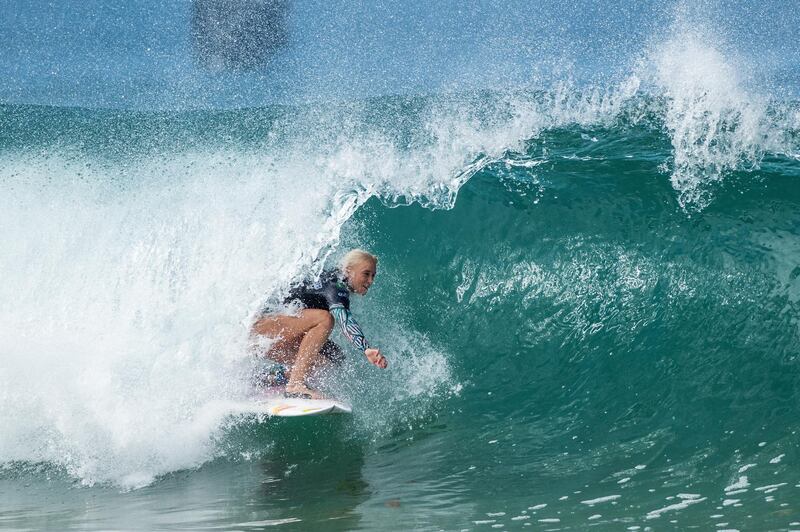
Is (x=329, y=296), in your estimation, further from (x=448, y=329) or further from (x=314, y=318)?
(x=448, y=329)

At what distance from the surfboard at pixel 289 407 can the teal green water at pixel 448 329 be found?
15 cm

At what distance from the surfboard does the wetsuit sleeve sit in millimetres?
370

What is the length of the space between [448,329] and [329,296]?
1.55 metres

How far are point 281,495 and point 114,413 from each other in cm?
133

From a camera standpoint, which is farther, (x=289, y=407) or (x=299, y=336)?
(x=299, y=336)

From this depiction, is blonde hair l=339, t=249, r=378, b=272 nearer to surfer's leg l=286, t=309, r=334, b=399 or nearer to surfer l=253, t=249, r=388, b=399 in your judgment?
surfer l=253, t=249, r=388, b=399

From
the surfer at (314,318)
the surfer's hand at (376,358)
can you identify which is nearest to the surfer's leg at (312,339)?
the surfer at (314,318)

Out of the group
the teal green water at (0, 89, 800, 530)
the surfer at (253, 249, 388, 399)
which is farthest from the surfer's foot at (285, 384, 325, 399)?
the teal green water at (0, 89, 800, 530)

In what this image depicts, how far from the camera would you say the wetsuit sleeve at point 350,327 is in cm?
516

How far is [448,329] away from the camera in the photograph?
21.7 ft

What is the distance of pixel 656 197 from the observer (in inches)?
278

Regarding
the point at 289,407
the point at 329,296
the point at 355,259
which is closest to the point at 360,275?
the point at 355,259

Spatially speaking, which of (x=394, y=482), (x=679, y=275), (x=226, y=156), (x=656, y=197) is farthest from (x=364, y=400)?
(x=226, y=156)

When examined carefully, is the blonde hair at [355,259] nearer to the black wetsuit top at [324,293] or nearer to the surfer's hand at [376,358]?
the black wetsuit top at [324,293]
